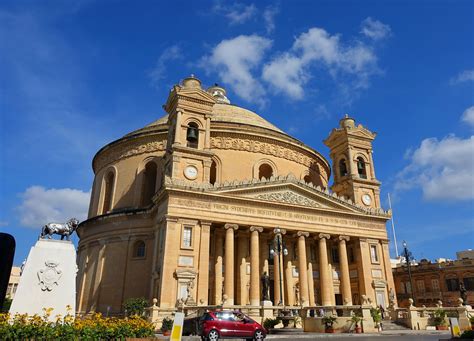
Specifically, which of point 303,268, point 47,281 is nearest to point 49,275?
point 47,281

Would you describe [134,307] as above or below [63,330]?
above

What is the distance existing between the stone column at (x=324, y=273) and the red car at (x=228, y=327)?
16.2m

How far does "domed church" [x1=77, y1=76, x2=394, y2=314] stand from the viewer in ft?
91.2

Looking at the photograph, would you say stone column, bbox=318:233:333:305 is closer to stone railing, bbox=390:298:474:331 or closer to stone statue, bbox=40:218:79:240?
stone railing, bbox=390:298:474:331

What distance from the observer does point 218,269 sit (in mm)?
29656

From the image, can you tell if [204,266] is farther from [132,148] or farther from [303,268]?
[132,148]

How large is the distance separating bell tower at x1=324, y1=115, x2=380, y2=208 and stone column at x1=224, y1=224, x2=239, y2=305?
14655 millimetres

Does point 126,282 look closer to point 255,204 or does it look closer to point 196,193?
point 196,193


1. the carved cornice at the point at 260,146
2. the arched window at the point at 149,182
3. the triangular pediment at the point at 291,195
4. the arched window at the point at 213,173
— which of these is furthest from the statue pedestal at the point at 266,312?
the carved cornice at the point at 260,146

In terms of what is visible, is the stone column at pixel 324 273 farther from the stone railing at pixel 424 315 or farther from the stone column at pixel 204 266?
the stone column at pixel 204 266

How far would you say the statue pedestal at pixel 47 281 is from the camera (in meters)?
11.8

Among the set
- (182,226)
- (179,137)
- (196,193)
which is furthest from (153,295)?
(179,137)

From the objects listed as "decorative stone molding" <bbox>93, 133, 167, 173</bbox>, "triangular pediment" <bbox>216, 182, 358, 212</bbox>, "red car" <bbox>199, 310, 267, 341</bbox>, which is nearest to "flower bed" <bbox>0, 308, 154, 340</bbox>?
"red car" <bbox>199, 310, 267, 341</bbox>

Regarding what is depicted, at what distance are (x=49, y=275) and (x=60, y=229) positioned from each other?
5.77ft
